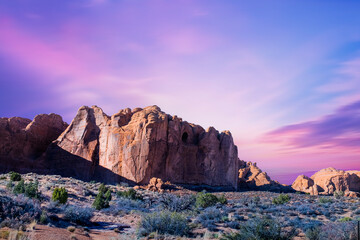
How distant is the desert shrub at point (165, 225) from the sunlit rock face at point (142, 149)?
28353 millimetres

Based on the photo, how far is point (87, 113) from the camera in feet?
156

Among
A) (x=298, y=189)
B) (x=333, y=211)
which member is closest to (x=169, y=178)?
(x=333, y=211)

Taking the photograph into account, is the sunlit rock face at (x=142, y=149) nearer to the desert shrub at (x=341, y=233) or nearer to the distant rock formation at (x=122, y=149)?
the distant rock formation at (x=122, y=149)

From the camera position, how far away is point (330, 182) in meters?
62.7

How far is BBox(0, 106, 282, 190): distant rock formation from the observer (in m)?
41.0

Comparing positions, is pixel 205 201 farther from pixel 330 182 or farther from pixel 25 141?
pixel 330 182

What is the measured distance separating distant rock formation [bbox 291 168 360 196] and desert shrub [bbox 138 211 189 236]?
58446 millimetres

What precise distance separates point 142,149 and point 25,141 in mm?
22088

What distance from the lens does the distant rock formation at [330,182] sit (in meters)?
61.3

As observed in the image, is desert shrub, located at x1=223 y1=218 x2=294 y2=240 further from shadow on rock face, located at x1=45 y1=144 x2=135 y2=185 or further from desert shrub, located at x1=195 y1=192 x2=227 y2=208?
shadow on rock face, located at x1=45 y1=144 x2=135 y2=185

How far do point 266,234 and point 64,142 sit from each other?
4444 centimetres

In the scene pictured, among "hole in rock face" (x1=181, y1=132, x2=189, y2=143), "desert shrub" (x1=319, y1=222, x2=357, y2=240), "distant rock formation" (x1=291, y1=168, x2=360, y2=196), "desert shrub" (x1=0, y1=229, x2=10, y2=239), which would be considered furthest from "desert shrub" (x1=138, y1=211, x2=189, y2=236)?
"distant rock formation" (x1=291, y1=168, x2=360, y2=196)

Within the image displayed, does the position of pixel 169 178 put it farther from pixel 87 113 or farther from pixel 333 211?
pixel 333 211

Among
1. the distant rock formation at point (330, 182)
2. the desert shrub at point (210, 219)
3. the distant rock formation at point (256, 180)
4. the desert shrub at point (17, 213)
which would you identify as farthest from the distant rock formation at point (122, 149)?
the desert shrub at point (17, 213)
